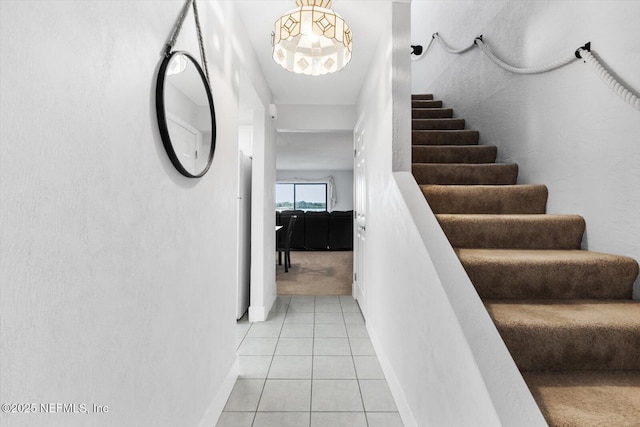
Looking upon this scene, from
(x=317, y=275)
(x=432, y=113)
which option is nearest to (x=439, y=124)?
(x=432, y=113)

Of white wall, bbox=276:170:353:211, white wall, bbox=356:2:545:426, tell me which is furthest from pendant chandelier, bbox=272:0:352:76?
white wall, bbox=276:170:353:211

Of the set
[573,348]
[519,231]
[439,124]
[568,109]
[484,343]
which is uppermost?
[439,124]

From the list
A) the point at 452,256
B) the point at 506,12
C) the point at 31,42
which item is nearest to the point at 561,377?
the point at 452,256

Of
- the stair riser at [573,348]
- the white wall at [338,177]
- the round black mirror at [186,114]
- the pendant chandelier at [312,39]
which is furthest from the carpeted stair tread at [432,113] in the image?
the white wall at [338,177]

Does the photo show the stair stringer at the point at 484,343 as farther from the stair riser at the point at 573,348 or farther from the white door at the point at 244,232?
the white door at the point at 244,232

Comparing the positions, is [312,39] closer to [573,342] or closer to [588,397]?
[573,342]

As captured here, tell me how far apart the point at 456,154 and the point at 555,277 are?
53.6 inches

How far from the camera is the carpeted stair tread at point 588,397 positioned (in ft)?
3.03

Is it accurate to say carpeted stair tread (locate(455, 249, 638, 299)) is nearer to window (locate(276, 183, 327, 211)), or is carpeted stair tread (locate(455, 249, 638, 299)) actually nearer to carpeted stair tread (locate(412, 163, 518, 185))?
carpeted stair tread (locate(412, 163, 518, 185))

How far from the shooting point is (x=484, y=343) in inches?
36.4

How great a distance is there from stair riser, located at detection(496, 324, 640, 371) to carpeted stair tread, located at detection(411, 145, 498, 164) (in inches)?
64.5

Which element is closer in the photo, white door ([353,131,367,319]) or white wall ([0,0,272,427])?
white wall ([0,0,272,427])

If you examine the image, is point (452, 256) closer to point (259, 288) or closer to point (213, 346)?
point (213, 346)

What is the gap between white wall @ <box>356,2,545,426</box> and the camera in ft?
2.87
